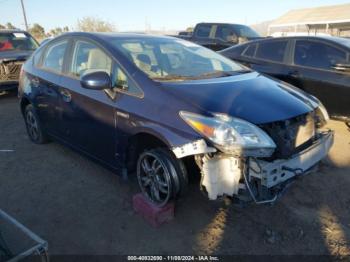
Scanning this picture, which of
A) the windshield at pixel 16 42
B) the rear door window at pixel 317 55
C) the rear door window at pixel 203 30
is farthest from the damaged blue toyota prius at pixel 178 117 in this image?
the rear door window at pixel 203 30

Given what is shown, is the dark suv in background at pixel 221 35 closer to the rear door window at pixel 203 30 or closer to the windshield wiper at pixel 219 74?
the rear door window at pixel 203 30

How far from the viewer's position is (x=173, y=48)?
4.02 m

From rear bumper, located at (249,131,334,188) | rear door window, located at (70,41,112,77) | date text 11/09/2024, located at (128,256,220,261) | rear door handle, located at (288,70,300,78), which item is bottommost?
date text 11/09/2024, located at (128,256,220,261)

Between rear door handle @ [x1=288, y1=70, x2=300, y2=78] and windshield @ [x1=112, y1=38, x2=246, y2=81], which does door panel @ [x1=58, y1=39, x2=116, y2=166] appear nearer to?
windshield @ [x1=112, y1=38, x2=246, y2=81]

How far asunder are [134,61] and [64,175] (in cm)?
176

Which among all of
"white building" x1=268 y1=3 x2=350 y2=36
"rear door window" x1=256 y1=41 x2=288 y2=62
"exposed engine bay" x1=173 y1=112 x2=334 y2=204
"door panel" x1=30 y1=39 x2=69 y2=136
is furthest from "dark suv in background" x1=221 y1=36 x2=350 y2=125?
"white building" x1=268 y1=3 x2=350 y2=36

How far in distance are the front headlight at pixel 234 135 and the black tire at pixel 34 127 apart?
2.95 metres

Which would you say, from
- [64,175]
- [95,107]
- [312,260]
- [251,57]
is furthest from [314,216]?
[251,57]

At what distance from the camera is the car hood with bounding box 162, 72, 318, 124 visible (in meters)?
2.84

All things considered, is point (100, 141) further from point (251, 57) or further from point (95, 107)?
point (251, 57)

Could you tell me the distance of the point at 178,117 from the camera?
284 cm

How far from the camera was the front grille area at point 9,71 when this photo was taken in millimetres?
8711

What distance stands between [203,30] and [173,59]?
29.6 ft

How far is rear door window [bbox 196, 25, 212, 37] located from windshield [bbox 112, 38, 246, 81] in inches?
324
